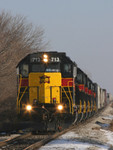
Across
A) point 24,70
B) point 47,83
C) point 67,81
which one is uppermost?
point 24,70

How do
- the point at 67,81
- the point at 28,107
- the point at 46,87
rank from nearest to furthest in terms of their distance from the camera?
the point at 28,107, the point at 46,87, the point at 67,81

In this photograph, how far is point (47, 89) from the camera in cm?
1552

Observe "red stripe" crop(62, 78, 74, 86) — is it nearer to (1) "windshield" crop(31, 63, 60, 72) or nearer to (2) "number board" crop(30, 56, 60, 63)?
(1) "windshield" crop(31, 63, 60, 72)

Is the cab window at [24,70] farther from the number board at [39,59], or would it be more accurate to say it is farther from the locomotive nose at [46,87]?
the number board at [39,59]

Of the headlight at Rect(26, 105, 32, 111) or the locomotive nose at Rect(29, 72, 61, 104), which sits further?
the locomotive nose at Rect(29, 72, 61, 104)

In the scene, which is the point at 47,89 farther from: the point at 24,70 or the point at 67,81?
the point at 24,70

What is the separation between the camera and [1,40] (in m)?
29.7

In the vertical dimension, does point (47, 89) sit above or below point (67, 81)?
below

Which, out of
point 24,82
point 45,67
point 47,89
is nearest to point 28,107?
point 47,89

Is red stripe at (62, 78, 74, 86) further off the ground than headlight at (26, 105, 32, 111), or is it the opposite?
red stripe at (62, 78, 74, 86)

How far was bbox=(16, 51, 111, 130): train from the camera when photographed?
49.5 feet

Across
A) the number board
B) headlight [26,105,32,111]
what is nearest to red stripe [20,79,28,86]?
the number board

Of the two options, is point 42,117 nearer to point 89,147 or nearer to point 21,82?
point 21,82

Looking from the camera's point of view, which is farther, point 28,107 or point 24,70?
point 24,70
